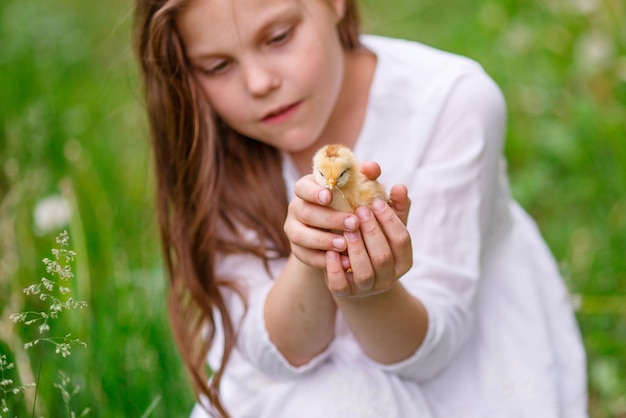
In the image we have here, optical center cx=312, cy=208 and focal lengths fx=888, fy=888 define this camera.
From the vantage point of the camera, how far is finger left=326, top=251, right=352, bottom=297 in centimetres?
126

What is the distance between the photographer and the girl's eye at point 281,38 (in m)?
1.54

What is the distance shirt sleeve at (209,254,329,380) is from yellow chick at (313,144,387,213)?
19.5 inches

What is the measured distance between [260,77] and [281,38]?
0.09 meters

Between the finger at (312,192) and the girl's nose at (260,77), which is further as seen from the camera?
the girl's nose at (260,77)

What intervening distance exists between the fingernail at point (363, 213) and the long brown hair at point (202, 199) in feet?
1.83

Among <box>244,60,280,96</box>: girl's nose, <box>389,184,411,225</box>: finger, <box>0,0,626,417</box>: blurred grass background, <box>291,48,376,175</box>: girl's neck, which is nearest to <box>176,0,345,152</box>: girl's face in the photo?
<box>244,60,280,96</box>: girl's nose

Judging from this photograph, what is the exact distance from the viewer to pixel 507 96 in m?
2.97

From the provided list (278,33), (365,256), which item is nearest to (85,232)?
(278,33)

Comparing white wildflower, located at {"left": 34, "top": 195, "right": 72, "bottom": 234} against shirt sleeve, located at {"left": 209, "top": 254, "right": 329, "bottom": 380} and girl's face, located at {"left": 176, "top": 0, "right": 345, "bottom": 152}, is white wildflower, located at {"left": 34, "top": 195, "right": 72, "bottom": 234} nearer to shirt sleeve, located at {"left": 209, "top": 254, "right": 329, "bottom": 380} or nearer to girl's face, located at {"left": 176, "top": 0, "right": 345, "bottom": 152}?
shirt sleeve, located at {"left": 209, "top": 254, "right": 329, "bottom": 380}

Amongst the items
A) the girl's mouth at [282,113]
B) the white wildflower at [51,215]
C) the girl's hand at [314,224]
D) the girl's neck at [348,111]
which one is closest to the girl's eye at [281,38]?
the girl's mouth at [282,113]

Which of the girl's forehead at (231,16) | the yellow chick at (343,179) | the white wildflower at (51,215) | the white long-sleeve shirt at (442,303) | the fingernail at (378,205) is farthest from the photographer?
the white wildflower at (51,215)

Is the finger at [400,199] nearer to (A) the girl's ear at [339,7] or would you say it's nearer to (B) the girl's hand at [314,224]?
(B) the girl's hand at [314,224]

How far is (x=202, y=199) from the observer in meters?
1.73

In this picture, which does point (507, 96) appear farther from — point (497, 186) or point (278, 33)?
point (278, 33)
